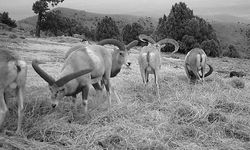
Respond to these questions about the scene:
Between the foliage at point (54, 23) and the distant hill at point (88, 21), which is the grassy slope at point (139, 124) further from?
the distant hill at point (88, 21)

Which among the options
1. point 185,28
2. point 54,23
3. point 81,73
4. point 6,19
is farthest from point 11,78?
point 6,19

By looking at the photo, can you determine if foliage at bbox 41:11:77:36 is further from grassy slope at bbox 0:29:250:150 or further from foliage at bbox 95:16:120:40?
grassy slope at bbox 0:29:250:150

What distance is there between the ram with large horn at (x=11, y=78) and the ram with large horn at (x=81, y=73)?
413mm

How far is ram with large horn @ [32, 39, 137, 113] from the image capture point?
7.05 metres

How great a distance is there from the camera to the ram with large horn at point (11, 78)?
20.9 ft

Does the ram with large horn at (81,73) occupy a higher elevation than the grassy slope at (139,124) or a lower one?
higher

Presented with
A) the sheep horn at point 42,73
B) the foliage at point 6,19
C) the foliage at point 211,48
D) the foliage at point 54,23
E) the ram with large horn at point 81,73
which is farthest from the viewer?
the foliage at point 6,19

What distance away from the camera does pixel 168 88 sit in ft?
38.1

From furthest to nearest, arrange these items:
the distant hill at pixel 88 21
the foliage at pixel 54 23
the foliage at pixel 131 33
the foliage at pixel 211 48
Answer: the distant hill at pixel 88 21, the foliage at pixel 54 23, the foliage at pixel 131 33, the foliage at pixel 211 48

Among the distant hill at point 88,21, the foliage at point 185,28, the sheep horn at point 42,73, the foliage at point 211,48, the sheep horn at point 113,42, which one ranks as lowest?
the distant hill at point 88,21

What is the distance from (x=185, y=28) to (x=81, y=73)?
31725 mm

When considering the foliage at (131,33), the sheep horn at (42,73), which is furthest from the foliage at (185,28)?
the sheep horn at (42,73)

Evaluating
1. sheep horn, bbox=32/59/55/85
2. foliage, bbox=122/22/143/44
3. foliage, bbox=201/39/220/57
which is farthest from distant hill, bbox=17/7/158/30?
sheep horn, bbox=32/59/55/85

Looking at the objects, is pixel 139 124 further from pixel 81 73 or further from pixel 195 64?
pixel 195 64
